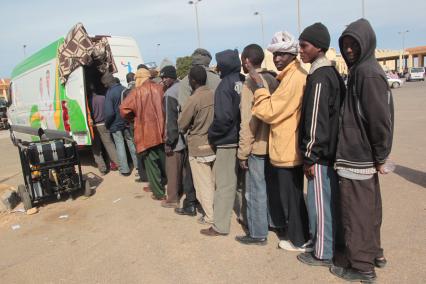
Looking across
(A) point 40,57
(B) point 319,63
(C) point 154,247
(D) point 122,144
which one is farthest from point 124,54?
(B) point 319,63

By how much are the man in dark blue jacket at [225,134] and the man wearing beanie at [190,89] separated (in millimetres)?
750

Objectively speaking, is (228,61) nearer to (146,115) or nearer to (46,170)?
(146,115)

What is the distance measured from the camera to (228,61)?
12.5 ft

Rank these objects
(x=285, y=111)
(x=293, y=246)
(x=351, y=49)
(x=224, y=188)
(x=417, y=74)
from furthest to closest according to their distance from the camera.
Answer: (x=417, y=74) < (x=224, y=188) < (x=293, y=246) < (x=285, y=111) < (x=351, y=49)

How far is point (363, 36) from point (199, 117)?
2.08 m

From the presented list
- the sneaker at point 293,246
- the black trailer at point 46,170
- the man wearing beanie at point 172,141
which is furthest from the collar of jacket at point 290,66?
the black trailer at point 46,170

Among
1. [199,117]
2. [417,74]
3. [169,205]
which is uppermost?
[199,117]

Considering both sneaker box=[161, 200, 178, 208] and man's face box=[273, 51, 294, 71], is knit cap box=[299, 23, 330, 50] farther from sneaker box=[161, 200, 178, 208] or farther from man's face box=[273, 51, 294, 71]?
sneaker box=[161, 200, 178, 208]

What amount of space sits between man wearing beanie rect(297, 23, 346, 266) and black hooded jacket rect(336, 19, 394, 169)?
123 millimetres

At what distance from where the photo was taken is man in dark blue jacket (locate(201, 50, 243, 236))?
3.78 m

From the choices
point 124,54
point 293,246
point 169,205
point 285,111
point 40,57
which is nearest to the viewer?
point 285,111

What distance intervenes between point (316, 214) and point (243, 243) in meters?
0.99

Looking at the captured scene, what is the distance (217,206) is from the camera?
412cm

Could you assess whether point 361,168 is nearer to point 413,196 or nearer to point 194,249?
point 194,249
